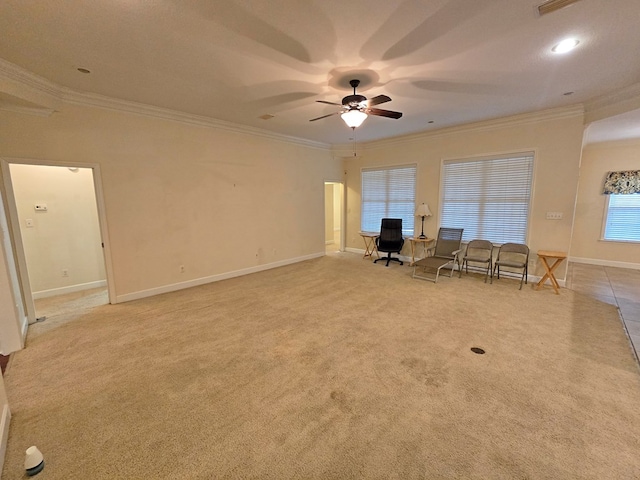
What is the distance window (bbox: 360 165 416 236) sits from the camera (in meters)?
6.19

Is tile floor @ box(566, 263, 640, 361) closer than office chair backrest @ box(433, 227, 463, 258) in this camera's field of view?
Yes

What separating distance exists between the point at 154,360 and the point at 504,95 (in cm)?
522

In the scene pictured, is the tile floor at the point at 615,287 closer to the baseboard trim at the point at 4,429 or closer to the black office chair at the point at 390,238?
the black office chair at the point at 390,238

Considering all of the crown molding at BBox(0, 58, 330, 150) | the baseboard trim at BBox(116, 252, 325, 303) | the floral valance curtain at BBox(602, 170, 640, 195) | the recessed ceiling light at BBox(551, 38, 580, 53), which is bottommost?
the baseboard trim at BBox(116, 252, 325, 303)

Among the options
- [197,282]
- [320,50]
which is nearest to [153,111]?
[197,282]

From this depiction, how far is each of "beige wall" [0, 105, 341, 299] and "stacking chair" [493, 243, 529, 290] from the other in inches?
164

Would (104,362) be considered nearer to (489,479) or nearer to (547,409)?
(489,479)

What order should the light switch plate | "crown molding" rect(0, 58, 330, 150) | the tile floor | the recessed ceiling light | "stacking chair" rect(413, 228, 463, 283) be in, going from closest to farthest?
the recessed ceiling light → "crown molding" rect(0, 58, 330, 150) → the tile floor → the light switch plate → "stacking chair" rect(413, 228, 463, 283)

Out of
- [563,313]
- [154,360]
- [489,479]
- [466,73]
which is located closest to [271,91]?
[466,73]

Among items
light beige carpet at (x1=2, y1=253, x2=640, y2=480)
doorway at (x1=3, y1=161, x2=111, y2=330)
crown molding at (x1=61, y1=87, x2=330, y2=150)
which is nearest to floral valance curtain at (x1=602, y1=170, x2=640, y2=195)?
light beige carpet at (x1=2, y1=253, x2=640, y2=480)

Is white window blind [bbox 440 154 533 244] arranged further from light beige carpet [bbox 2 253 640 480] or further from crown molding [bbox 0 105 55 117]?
crown molding [bbox 0 105 55 117]

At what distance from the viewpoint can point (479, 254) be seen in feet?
17.4

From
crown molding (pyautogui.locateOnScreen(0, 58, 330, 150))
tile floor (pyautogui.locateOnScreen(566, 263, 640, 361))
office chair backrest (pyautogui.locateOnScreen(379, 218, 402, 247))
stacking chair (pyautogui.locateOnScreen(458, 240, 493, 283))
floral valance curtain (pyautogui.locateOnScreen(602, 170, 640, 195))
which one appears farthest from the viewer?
office chair backrest (pyautogui.locateOnScreen(379, 218, 402, 247))

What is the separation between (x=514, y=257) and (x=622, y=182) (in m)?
2.83
